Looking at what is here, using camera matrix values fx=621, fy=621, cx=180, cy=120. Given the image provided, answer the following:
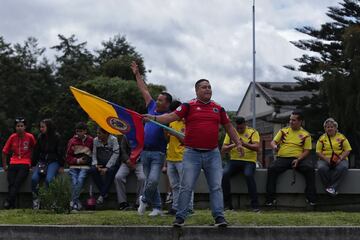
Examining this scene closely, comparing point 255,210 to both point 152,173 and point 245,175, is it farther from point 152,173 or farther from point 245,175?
point 152,173

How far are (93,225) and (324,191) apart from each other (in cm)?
477

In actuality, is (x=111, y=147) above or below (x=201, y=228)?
above

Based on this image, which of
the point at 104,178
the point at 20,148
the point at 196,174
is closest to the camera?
the point at 196,174

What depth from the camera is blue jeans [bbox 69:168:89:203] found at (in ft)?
36.6

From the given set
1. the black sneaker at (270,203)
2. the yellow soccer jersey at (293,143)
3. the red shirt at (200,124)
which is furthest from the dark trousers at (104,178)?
the red shirt at (200,124)

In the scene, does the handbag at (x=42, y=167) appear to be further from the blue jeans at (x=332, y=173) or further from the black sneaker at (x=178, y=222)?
the blue jeans at (x=332, y=173)

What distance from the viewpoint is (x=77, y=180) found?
11.4 meters

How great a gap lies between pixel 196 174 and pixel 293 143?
359 cm

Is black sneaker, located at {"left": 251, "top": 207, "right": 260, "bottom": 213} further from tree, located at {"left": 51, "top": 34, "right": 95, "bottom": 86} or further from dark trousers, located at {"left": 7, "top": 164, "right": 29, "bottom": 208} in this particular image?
tree, located at {"left": 51, "top": 34, "right": 95, "bottom": 86}

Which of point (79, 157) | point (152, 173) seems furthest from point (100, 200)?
point (152, 173)

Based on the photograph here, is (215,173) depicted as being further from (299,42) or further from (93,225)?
(299,42)

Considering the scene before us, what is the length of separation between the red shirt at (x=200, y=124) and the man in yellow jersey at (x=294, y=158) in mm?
3368

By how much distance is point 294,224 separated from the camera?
8570 mm

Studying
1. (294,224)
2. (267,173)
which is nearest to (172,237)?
(294,224)
